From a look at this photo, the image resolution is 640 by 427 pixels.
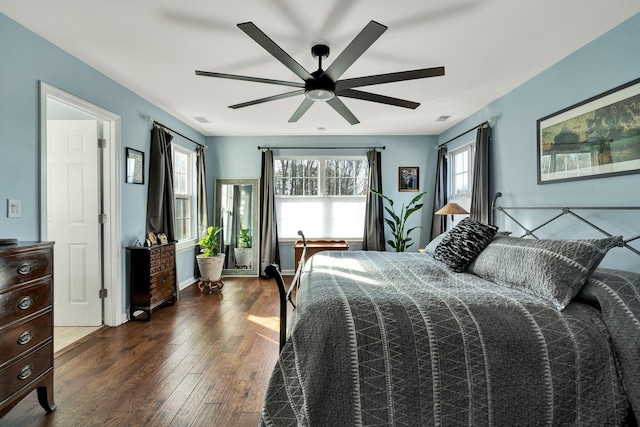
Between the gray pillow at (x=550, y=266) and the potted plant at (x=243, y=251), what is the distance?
427 centimetres

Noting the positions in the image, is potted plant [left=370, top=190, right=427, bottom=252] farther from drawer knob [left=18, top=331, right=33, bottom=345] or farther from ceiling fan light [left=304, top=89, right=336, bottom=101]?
drawer knob [left=18, top=331, right=33, bottom=345]

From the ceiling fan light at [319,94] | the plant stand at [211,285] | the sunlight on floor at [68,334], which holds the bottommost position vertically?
the sunlight on floor at [68,334]

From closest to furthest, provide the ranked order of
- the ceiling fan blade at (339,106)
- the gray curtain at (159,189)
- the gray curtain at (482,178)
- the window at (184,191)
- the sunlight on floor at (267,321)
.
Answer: the ceiling fan blade at (339,106) < the sunlight on floor at (267,321) < the gray curtain at (482,178) < the gray curtain at (159,189) < the window at (184,191)

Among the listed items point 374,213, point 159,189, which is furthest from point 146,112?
point 374,213

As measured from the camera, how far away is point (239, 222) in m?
5.59

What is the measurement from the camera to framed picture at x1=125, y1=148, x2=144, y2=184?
342 centimetres

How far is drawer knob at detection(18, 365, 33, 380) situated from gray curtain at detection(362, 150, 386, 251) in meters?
4.31

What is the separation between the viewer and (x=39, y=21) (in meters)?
2.17

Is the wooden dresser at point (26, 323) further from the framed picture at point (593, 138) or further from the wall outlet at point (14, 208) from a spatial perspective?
the framed picture at point (593, 138)

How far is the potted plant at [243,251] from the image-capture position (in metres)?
5.52

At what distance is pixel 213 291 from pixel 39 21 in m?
3.41

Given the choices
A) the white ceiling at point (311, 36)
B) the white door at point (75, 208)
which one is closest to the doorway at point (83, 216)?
the white door at point (75, 208)

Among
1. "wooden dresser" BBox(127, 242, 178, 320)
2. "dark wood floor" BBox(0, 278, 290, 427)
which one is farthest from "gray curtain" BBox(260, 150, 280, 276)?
"wooden dresser" BBox(127, 242, 178, 320)

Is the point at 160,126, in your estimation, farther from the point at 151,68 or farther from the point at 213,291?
the point at 213,291
